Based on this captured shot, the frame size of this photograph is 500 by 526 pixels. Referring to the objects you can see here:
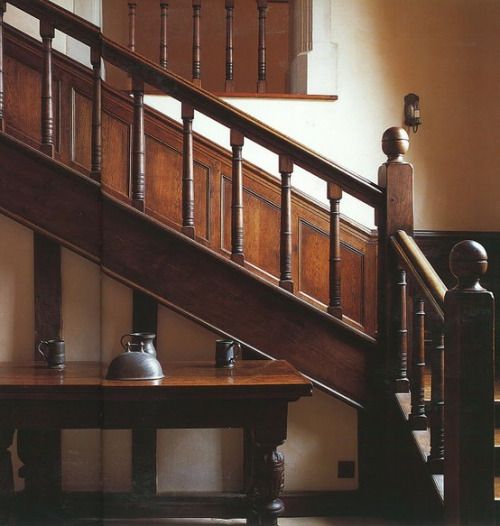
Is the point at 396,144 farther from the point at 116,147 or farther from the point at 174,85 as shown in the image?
the point at 116,147

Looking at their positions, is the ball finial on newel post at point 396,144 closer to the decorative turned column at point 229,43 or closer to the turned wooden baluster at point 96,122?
the turned wooden baluster at point 96,122

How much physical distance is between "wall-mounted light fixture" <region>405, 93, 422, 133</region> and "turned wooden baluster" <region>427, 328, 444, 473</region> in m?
2.21

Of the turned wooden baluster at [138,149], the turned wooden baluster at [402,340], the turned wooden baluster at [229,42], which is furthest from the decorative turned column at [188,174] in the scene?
the turned wooden baluster at [229,42]

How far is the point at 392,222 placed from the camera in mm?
3008

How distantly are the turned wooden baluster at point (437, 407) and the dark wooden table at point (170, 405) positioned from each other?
1.72 feet

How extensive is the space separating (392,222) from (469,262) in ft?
2.48

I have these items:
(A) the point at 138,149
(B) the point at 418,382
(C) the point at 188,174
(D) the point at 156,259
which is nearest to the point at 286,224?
(C) the point at 188,174

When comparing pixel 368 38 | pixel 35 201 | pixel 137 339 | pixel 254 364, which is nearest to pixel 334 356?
pixel 254 364

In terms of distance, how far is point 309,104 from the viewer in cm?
440

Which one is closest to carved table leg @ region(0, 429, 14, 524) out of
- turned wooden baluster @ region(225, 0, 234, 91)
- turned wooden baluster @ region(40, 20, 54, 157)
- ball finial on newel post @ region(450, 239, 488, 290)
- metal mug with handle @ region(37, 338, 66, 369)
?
metal mug with handle @ region(37, 338, 66, 369)

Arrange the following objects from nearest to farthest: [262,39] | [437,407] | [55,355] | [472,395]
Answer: [472,395] < [437,407] < [55,355] < [262,39]

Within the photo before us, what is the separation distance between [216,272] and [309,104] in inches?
75.7

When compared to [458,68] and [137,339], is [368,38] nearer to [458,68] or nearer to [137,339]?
[458,68]

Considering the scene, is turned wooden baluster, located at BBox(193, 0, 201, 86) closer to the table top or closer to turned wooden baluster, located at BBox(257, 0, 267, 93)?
turned wooden baluster, located at BBox(257, 0, 267, 93)
